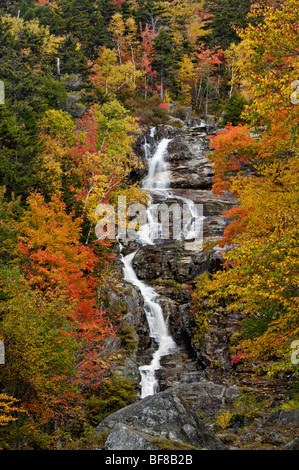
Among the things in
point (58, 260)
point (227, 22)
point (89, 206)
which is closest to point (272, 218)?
point (58, 260)

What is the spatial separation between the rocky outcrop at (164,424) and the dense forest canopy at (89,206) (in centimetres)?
273

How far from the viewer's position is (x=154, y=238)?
34.8 metres

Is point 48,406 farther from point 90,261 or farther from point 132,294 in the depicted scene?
point 132,294

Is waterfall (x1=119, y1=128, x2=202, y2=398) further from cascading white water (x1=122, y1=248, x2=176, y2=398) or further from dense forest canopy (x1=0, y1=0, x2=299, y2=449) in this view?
dense forest canopy (x1=0, y1=0, x2=299, y2=449)

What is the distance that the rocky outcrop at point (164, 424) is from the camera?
880cm

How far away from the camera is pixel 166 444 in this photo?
8.20 metres

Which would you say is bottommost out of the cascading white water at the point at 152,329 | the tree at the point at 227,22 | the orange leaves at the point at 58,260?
the cascading white water at the point at 152,329

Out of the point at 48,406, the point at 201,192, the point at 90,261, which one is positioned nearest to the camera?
the point at 48,406

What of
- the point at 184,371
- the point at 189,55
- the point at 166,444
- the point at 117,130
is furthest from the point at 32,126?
the point at 189,55

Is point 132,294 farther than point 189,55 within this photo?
No

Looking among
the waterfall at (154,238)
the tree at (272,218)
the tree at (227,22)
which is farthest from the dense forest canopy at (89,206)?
the waterfall at (154,238)

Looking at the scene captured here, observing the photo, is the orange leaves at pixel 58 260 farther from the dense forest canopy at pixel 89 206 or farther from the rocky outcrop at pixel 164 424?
the rocky outcrop at pixel 164 424

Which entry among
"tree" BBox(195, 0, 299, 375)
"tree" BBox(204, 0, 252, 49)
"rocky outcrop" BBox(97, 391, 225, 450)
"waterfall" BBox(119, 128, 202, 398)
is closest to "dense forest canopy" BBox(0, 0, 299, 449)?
"tree" BBox(195, 0, 299, 375)

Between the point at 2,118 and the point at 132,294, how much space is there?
14.3 meters
